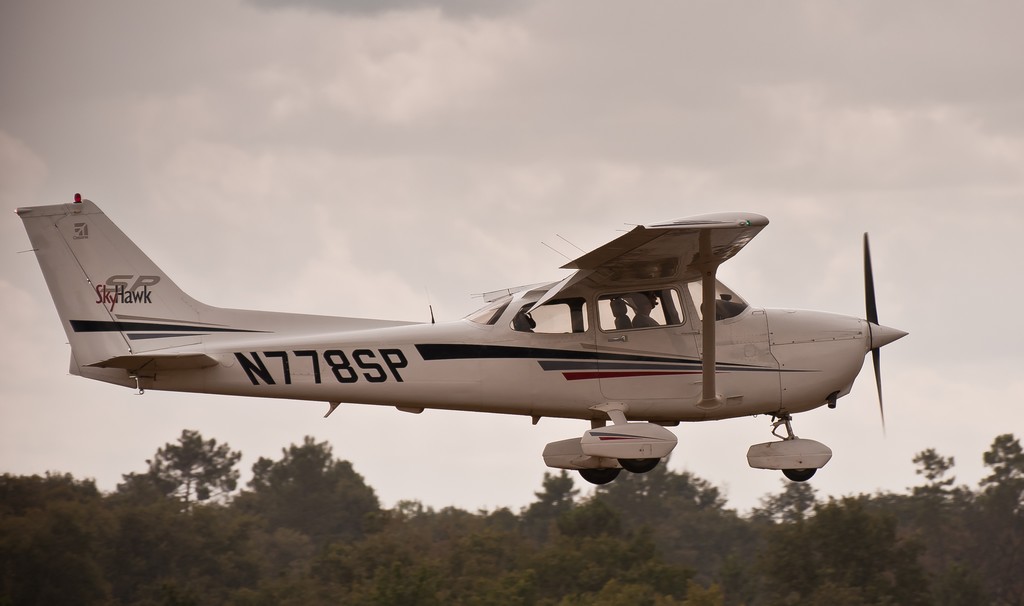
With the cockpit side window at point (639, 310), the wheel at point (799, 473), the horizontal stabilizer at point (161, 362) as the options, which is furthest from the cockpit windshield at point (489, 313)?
the wheel at point (799, 473)

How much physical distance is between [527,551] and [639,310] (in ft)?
118

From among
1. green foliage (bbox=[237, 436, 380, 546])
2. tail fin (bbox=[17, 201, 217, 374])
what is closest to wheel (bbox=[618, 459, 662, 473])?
tail fin (bbox=[17, 201, 217, 374])

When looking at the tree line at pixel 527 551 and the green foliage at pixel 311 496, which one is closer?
the tree line at pixel 527 551

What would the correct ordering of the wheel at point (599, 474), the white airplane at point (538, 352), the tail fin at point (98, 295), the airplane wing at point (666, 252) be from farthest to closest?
the wheel at point (599, 474) → the tail fin at point (98, 295) → the white airplane at point (538, 352) → the airplane wing at point (666, 252)

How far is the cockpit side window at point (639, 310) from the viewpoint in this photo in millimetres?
14938

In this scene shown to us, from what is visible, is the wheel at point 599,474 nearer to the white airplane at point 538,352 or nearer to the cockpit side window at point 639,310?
the white airplane at point 538,352

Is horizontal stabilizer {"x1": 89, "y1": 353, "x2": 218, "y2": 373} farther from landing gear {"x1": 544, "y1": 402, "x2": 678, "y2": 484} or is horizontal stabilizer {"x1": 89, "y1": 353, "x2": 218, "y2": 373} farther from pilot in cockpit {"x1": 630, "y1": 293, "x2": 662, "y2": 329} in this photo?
pilot in cockpit {"x1": 630, "y1": 293, "x2": 662, "y2": 329}

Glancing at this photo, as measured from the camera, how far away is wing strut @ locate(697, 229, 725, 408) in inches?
573

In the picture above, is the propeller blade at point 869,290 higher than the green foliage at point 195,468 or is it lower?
lower

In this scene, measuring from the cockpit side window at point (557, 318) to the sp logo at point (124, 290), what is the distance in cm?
406

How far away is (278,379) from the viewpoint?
15117 mm

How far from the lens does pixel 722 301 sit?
15195 mm

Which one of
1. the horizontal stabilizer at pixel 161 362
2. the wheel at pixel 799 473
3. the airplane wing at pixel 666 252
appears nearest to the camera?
the airplane wing at pixel 666 252

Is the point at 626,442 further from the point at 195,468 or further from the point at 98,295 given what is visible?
the point at 195,468
